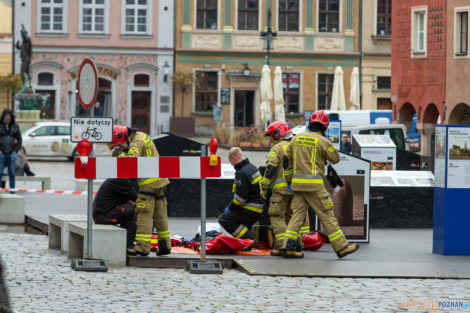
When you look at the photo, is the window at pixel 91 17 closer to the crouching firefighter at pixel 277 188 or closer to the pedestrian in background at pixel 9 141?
the pedestrian in background at pixel 9 141

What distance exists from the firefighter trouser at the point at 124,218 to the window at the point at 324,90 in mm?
42717

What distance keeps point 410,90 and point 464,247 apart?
27199mm

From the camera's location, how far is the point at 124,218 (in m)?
11.8

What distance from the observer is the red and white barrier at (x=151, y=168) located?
35.6 feet

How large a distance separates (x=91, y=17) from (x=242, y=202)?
41.5 m

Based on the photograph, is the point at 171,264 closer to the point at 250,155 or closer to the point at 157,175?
the point at 157,175

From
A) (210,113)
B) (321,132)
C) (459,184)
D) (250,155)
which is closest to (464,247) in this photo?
(459,184)

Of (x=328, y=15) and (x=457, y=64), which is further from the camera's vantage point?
(x=328, y=15)

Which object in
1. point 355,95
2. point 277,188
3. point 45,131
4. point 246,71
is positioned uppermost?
point 246,71

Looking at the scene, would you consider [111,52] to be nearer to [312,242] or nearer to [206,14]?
[206,14]

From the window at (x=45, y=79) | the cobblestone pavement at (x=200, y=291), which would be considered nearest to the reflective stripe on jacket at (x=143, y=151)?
the cobblestone pavement at (x=200, y=291)

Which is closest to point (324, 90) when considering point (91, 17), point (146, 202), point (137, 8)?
point (137, 8)

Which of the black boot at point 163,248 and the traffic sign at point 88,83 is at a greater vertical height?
the traffic sign at point 88,83

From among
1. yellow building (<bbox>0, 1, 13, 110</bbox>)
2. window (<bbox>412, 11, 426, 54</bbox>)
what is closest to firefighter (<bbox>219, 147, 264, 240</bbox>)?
window (<bbox>412, 11, 426, 54</bbox>)
